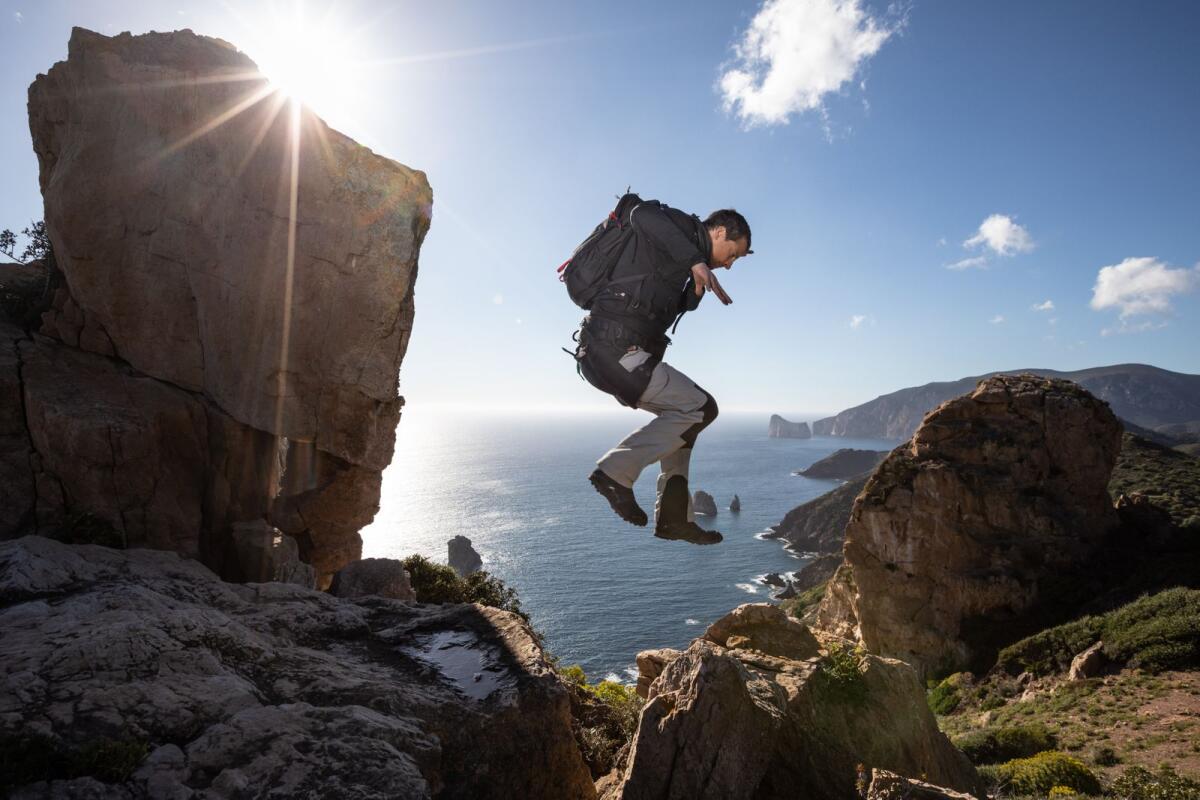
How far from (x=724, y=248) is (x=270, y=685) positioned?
544 cm

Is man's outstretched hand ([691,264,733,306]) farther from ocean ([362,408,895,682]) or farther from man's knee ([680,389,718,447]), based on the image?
ocean ([362,408,895,682])

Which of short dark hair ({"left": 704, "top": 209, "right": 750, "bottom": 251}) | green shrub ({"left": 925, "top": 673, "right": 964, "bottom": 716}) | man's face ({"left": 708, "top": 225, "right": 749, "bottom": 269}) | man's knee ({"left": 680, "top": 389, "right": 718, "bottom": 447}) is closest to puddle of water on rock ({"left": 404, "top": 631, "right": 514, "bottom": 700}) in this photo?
man's knee ({"left": 680, "top": 389, "right": 718, "bottom": 447})

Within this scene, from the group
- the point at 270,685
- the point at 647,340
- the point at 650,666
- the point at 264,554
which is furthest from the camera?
the point at 264,554

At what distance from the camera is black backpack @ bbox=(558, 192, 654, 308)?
5180mm

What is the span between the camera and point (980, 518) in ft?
122

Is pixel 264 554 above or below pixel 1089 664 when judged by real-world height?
above

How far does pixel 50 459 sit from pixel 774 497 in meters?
122

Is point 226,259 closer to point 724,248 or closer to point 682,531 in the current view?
point 724,248

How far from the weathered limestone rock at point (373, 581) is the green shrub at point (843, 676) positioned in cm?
900

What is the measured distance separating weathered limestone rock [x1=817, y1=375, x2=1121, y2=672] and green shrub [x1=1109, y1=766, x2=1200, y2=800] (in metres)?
25.9

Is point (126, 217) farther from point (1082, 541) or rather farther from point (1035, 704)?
point (1082, 541)

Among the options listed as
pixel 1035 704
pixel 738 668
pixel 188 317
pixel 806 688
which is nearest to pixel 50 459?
pixel 188 317

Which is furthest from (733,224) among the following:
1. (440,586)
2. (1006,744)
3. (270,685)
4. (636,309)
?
(1006,744)

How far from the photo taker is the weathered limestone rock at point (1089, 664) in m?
25.4
